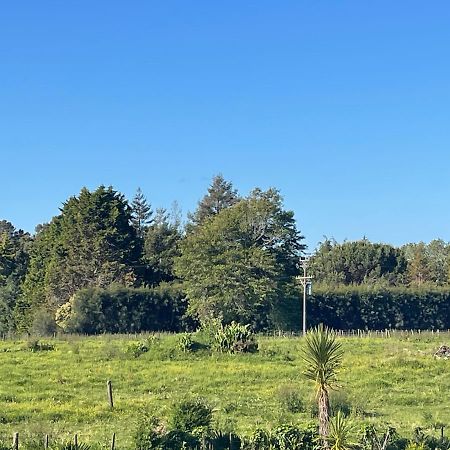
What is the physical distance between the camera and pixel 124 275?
234 ft

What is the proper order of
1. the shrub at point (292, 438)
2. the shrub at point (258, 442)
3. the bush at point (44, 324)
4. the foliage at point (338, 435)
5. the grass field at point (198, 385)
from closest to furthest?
the foliage at point (338, 435), the shrub at point (292, 438), the shrub at point (258, 442), the grass field at point (198, 385), the bush at point (44, 324)

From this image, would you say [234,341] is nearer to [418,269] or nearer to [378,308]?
[378,308]

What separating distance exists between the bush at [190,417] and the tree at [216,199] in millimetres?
74904

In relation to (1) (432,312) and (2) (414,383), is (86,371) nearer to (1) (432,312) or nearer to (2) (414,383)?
(2) (414,383)

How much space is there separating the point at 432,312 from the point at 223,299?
26.1m

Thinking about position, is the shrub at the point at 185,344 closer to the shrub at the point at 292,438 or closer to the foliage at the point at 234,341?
the foliage at the point at 234,341

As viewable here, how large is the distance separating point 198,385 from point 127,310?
1319 inches

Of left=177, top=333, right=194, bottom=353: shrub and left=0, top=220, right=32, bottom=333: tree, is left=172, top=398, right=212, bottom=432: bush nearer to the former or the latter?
left=177, top=333, right=194, bottom=353: shrub

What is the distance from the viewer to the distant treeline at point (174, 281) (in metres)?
63.2

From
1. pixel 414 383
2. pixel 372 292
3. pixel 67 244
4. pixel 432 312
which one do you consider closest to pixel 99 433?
pixel 414 383

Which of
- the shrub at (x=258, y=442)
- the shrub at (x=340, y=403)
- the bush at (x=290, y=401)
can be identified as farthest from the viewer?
the bush at (x=290, y=401)

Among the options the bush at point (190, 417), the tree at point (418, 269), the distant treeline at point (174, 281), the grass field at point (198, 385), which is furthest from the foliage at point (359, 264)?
the bush at point (190, 417)

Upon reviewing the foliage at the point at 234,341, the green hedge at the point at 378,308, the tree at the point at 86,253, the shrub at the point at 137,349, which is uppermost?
the tree at the point at 86,253

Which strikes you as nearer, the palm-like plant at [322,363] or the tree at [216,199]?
the palm-like plant at [322,363]
